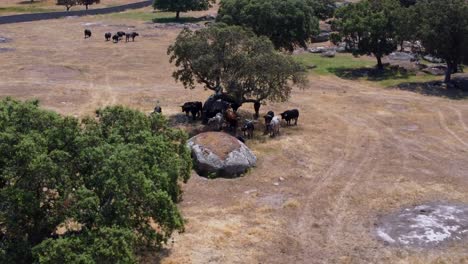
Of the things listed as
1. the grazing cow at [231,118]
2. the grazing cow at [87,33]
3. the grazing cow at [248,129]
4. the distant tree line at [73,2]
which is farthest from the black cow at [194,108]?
the distant tree line at [73,2]

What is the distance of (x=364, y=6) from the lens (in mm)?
59625

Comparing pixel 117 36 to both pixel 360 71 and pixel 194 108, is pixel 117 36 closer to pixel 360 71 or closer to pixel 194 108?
pixel 360 71

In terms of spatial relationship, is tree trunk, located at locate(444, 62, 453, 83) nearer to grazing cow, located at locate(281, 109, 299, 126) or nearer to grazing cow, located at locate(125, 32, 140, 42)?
grazing cow, located at locate(281, 109, 299, 126)

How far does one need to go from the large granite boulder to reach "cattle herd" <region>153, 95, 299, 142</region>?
3321 millimetres

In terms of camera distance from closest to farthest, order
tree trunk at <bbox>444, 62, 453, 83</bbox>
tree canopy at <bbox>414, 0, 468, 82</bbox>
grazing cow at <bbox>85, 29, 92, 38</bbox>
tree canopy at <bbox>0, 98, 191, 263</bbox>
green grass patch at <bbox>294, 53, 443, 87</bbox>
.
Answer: tree canopy at <bbox>0, 98, 191, 263</bbox>, tree canopy at <bbox>414, 0, 468, 82</bbox>, tree trunk at <bbox>444, 62, 453, 83</bbox>, green grass patch at <bbox>294, 53, 443, 87</bbox>, grazing cow at <bbox>85, 29, 92, 38</bbox>

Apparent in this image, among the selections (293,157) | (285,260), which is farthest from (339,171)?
(285,260)

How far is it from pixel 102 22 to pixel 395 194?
2658 inches

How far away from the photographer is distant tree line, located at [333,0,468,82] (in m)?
49.2

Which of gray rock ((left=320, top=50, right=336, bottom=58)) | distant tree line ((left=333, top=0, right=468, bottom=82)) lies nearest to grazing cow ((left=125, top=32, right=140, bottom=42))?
gray rock ((left=320, top=50, right=336, bottom=58))

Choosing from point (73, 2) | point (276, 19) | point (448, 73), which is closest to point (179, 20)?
point (73, 2)

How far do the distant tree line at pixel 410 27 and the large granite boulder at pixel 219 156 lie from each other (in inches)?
1121

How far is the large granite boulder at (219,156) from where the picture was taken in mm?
27594

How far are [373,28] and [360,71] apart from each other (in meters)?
4.56

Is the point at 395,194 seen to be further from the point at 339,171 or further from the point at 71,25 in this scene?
the point at 71,25
